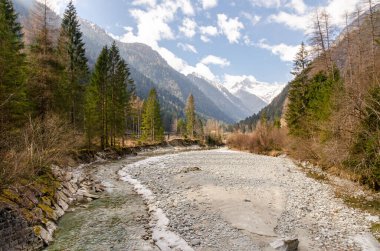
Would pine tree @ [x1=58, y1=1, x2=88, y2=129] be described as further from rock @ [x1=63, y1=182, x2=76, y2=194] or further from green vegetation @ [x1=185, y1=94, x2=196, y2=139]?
green vegetation @ [x1=185, y1=94, x2=196, y2=139]

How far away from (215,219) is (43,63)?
2001 cm

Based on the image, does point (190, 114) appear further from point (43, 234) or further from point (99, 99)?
point (43, 234)

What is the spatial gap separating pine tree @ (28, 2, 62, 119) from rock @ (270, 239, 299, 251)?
21.0 meters

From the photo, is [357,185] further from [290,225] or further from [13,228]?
[13,228]

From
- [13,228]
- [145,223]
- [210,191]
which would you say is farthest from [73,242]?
[210,191]

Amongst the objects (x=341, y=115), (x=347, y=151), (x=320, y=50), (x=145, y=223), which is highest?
(x=320, y=50)

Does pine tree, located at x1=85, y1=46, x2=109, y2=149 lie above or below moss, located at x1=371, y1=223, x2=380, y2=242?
above

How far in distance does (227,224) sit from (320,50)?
28218 mm

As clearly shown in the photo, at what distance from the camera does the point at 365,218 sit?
41.3 ft

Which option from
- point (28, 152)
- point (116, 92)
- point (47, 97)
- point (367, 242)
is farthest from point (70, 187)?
point (116, 92)

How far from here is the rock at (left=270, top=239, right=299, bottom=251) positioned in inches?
361

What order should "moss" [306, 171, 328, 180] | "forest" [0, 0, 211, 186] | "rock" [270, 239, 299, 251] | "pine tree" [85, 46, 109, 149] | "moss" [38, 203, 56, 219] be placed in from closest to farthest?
1. "rock" [270, 239, 299, 251]
2. "moss" [38, 203, 56, 219]
3. "forest" [0, 0, 211, 186]
4. "moss" [306, 171, 328, 180]
5. "pine tree" [85, 46, 109, 149]

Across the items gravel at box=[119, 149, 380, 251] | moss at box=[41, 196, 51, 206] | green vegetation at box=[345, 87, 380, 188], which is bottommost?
gravel at box=[119, 149, 380, 251]

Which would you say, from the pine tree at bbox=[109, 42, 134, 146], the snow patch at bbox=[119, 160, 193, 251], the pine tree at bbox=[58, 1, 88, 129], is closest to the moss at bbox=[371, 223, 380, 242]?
the snow patch at bbox=[119, 160, 193, 251]
